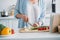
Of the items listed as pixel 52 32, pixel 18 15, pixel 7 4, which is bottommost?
pixel 52 32

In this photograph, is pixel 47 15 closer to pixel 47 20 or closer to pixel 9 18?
pixel 47 20

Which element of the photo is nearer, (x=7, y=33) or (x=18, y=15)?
(x=7, y=33)

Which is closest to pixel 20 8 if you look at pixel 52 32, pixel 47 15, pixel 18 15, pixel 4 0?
pixel 18 15

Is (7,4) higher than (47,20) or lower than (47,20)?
higher

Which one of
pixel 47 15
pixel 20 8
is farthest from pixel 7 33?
pixel 47 15

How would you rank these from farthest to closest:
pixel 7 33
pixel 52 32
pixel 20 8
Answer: pixel 20 8, pixel 52 32, pixel 7 33

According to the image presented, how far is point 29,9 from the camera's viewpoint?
2914 mm

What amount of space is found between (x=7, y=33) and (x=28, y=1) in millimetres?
1830

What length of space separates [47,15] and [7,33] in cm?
197

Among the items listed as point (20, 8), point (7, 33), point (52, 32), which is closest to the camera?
point (7, 33)

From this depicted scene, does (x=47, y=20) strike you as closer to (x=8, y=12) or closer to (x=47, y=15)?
(x=47, y=15)

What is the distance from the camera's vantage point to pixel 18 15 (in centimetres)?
288

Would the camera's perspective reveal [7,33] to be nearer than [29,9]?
Yes

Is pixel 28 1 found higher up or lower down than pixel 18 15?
higher up
